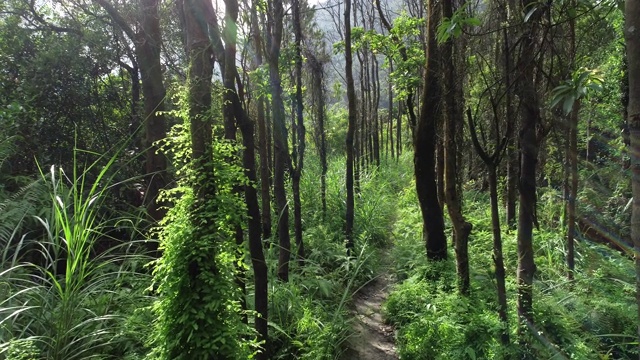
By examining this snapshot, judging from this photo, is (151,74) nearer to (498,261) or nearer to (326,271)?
(326,271)

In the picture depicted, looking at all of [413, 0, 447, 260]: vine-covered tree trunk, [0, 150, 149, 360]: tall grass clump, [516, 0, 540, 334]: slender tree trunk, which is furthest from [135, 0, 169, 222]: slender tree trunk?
[516, 0, 540, 334]: slender tree trunk

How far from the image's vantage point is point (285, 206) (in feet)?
14.2

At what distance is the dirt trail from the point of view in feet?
12.7

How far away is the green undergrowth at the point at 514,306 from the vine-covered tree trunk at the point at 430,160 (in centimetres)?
35

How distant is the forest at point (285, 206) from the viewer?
7.03ft

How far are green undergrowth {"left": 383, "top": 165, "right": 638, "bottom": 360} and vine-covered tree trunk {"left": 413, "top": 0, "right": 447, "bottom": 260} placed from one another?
1.16 ft

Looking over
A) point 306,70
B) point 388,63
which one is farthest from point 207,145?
point 306,70

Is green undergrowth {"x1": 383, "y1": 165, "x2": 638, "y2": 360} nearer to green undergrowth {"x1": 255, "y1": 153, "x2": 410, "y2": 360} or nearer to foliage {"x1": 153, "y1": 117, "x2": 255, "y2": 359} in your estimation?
green undergrowth {"x1": 255, "y1": 153, "x2": 410, "y2": 360}

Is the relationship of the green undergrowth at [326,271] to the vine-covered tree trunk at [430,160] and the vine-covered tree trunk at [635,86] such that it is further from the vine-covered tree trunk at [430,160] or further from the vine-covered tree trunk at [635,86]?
the vine-covered tree trunk at [635,86]

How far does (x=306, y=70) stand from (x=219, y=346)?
827 centimetres

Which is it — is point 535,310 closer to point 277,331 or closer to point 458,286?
point 458,286

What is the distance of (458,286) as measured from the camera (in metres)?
4.38

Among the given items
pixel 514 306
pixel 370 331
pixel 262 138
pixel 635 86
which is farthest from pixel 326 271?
pixel 635 86

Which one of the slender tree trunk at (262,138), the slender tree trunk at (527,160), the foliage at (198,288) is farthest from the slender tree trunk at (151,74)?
the slender tree trunk at (527,160)
